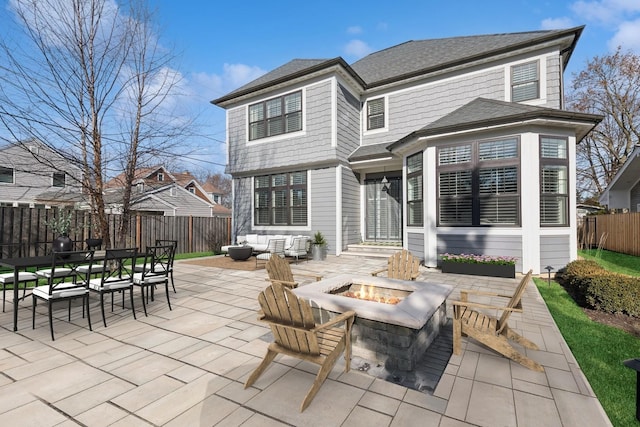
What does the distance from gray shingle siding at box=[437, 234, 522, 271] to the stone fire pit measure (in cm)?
442

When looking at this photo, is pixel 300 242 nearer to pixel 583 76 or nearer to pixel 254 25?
pixel 254 25

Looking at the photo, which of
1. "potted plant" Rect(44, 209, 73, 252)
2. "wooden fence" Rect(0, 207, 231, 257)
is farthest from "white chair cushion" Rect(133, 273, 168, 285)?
"wooden fence" Rect(0, 207, 231, 257)

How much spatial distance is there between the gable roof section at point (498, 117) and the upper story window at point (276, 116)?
4.23 m

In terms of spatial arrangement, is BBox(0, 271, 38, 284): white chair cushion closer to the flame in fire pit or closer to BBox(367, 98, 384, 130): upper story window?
A: the flame in fire pit

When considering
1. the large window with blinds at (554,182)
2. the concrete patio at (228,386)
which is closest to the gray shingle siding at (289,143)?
the large window with blinds at (554,182)

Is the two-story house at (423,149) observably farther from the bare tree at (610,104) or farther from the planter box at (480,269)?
the bare tree at (610,104)

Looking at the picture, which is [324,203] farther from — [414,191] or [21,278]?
[21,278]

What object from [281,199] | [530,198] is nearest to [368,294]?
[530,198]

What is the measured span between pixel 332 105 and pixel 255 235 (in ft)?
18.2

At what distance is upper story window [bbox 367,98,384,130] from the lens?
11117 mm

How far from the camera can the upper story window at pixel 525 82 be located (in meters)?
8.46

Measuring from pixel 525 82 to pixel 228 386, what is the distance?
418 inches

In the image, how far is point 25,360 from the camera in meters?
2.94

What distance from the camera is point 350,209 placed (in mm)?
Result: 10711
